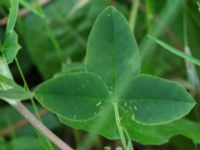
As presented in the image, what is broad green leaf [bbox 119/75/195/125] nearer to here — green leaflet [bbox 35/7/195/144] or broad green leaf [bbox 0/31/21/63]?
green leaflet [bbox 35/7/195/144]

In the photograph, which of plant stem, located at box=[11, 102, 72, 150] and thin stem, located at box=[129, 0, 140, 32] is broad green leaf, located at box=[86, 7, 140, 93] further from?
thin stem, located at box=[129, 0, 140, 32]

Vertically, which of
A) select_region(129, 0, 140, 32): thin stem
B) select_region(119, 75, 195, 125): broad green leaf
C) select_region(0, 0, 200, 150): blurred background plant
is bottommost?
select_region(0, 0, 200, 150): blurred background plant

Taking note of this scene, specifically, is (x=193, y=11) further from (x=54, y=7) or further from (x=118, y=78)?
(x=118, y=78)

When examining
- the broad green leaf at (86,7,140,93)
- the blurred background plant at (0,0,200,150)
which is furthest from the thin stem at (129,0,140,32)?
the broad green leaf at (86,7,140,93)

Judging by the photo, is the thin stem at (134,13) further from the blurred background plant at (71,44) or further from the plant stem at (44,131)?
the plant stem at (44,131)

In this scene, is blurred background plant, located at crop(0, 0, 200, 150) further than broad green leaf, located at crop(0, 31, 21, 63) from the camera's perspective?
Yes

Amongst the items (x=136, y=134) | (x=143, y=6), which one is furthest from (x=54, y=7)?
(x=136, y=134)

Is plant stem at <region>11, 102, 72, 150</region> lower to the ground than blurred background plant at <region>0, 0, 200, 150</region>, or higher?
higher

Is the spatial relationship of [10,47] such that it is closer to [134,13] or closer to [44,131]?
[44,131]
